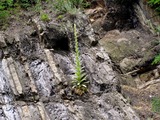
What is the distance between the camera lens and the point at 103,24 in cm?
1155

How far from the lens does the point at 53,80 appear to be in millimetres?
6391

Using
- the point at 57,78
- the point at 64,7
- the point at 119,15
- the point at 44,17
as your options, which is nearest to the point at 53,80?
the point at 57,78

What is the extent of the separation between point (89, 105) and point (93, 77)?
845 mm

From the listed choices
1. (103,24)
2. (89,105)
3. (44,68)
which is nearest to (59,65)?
(44,68)

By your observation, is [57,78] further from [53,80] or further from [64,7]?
[64,7]

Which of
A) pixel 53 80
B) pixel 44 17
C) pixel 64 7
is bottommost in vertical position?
pixel 53 80

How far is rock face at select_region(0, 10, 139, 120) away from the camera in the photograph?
5.73 meters

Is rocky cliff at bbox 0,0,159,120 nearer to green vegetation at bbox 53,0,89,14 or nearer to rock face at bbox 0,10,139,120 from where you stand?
rock face at bbox 0,10,139,120

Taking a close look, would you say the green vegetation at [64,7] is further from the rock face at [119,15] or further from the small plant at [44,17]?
the rock face at [119,15]

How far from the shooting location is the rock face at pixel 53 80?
18.8 ft

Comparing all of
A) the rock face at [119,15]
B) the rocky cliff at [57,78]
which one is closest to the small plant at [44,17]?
the rocky cliff at [57,78]

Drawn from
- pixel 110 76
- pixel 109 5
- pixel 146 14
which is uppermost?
pixel 109 5

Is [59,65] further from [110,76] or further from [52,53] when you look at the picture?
[110,76]

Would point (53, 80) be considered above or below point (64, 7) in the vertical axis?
below
